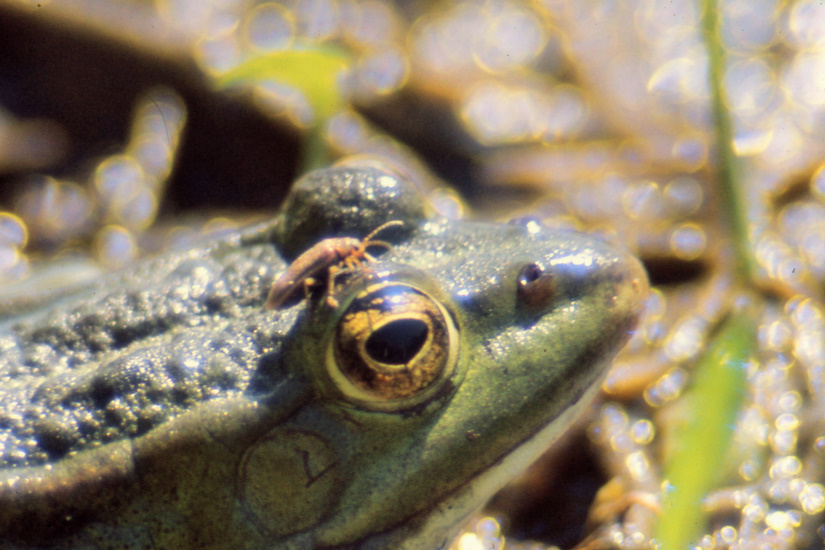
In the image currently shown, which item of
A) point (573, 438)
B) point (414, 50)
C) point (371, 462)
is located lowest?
point (371, 462)

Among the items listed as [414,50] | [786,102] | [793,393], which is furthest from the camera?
[414,50]

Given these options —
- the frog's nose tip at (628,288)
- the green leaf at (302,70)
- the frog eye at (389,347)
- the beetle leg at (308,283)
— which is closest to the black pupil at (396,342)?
the frog eye at (389,347)

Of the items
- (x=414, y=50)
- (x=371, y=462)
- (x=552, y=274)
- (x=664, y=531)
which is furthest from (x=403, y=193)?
(x=414, y=50)

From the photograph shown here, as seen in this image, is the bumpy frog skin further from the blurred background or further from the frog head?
the blurred background

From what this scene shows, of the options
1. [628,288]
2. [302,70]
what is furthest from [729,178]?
[302,70]

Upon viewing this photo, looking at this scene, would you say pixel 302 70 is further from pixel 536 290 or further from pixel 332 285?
pixel 536 290

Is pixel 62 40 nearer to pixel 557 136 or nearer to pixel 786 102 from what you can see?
pixel 557 136

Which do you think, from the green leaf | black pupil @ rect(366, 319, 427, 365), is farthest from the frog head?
the green leaf
